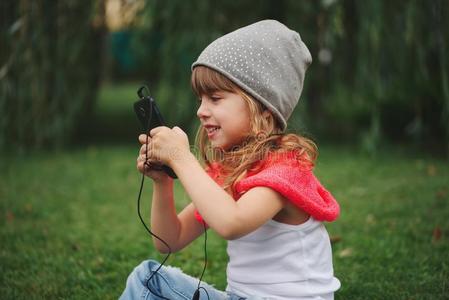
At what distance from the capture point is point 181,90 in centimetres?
549

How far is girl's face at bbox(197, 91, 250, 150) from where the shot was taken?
1.82 metres

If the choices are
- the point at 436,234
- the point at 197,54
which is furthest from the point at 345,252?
the point at 197,54

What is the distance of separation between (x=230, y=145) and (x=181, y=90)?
3691 millimetres

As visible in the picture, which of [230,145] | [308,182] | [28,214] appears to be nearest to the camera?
[308,182]

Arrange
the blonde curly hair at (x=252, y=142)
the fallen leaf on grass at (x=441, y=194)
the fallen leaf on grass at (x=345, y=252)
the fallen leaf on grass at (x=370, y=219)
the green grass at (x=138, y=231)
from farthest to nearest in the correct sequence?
the fallen leaf on grass at (x=441, y=194) < the fallen leaf on grass at (x=370, y=219) < the fallen leaf on grass at (x=345, y=252) < the green grass at (x=138, y=231) < the blonde curly hair at (x=252, y=142)

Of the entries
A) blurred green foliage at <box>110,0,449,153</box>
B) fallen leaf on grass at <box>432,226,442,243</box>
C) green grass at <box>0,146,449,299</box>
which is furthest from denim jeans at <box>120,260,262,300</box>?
blurred green foliage at <box>110,0,449,153</box>

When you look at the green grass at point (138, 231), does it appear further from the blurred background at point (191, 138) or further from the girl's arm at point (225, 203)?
the girl's arm at point (225, 203)

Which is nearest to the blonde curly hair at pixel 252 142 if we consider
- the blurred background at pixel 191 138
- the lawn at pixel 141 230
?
the blurred background at pixel 191 138

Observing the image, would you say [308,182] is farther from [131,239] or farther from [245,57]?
[131,239]

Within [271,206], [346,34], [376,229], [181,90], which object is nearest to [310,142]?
[271,206]

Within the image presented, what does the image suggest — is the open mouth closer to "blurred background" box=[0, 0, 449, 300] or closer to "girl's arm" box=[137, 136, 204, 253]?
"girl's arm" box=[137, 136, 204, 253]

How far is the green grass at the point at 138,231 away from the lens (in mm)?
2562

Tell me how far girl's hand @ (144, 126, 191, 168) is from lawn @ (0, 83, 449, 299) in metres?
0.98

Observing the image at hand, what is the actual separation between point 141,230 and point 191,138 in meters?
2.11
